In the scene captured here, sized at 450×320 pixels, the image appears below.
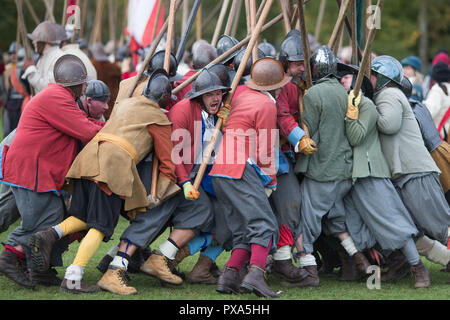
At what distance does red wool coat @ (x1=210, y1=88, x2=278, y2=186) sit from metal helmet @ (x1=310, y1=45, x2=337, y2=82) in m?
0.64

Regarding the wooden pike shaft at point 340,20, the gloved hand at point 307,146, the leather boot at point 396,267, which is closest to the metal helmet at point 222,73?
the gloved hand at point 307,146

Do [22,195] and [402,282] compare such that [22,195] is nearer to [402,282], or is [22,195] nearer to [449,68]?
[402,282]

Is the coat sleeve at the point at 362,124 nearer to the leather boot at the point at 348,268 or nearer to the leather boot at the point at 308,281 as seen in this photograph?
the leather boot at the point at 348,268

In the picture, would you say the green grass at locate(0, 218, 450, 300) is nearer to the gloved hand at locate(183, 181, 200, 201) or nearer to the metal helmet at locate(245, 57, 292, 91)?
the gloved hand at locate(183, 181, 200, 201)

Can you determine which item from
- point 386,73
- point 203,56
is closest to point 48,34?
point 203,56

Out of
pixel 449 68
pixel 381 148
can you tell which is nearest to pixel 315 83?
pixel 381 148

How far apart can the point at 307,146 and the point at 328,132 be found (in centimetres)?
28

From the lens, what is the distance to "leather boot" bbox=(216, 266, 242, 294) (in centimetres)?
586

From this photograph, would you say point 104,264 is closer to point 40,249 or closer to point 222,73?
point 40,249

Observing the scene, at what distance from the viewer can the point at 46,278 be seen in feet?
19.9

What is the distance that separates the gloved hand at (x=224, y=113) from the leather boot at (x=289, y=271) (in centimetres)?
122

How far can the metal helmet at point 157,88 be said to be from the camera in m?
5.98

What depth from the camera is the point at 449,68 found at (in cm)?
1010

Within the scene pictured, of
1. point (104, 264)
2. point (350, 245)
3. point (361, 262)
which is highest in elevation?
point (350, 245)
